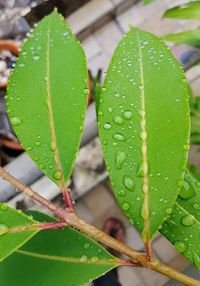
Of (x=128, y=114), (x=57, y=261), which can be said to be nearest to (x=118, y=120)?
(x=128, y=114)

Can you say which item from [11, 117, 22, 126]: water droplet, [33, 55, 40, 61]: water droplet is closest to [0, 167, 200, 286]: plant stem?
[11, 117, 22, 126]: water droplet

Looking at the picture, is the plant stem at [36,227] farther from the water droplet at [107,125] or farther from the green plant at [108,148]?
the water droplet at [107,125]

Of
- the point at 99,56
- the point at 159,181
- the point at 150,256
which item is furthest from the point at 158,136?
the point at 99,56

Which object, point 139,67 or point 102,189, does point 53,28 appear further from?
point 102,189

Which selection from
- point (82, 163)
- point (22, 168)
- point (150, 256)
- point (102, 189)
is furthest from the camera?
point (102, 189)

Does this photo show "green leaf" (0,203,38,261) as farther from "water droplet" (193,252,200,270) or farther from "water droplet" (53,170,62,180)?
"water droplet" (193,252,200,270)

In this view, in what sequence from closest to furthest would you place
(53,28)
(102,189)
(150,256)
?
(150,256)
(53,28)
(102,189)

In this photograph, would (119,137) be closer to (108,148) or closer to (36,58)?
(108,148)
